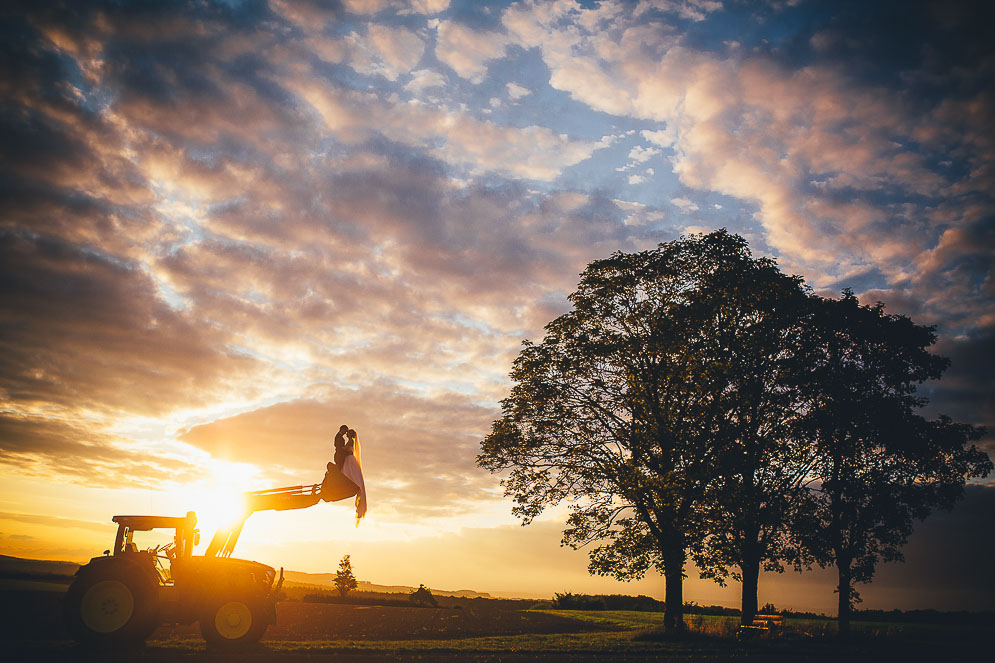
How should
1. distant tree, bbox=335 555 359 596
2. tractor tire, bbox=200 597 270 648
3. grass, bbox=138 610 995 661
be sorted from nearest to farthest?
tractor tire, bbox=200 597 270 648, grass, bbox=138 610 995 661, distant tree, bbox=335 555 359 596

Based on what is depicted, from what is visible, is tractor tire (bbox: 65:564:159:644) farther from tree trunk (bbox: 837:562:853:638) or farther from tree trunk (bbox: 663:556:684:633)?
tree trunk (bbox: 837:562:853:638)

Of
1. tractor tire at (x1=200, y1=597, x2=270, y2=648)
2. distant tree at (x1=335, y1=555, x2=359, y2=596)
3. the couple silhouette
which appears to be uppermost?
the couple silhouette

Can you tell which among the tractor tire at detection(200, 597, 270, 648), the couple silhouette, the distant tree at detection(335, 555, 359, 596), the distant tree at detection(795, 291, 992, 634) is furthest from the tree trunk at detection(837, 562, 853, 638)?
the distant tree at detection(335, 555, 359, 596)

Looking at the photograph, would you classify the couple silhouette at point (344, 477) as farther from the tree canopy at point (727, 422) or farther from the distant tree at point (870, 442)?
the distant tree at point (870, 442)

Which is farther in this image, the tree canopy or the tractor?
the tree canopy

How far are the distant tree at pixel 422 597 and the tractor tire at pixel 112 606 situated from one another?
3056cm

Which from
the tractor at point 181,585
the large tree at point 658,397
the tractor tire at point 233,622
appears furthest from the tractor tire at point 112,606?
the large tree at point 658,397

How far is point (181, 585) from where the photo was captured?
14.7 metres

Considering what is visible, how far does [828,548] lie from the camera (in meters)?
24.9

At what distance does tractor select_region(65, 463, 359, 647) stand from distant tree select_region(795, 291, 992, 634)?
21669 millimetres

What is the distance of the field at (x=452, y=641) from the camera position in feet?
47.5

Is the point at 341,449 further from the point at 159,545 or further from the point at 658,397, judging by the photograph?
the point at 658,397

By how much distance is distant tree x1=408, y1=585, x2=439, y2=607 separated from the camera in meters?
41.9

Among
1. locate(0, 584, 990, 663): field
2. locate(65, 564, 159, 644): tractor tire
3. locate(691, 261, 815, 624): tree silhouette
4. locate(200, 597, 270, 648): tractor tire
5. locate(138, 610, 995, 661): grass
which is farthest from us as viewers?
locate(691, 261, 815, 624): tree silhouette
